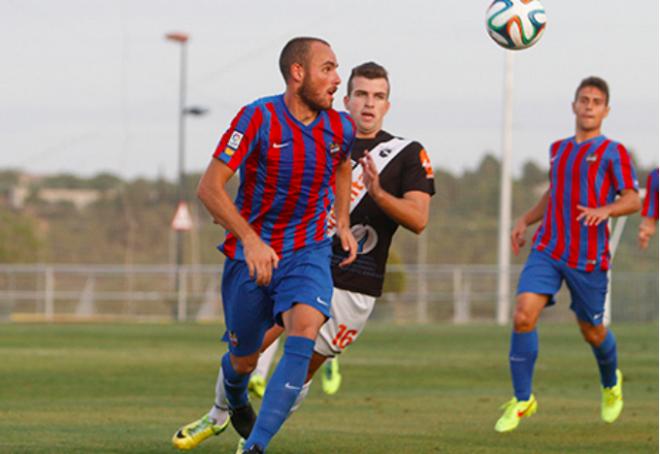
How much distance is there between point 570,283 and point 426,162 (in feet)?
8.61

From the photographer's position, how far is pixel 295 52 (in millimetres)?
7062

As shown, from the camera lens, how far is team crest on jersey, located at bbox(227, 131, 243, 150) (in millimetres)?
6875

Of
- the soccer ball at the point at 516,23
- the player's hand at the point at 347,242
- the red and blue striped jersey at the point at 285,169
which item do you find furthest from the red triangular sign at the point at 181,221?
the red and blue striped jersey at the point at 285,169

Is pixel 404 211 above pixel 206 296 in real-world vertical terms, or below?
above

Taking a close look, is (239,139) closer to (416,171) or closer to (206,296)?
(416,171)

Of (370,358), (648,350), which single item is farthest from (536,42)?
(648,350)

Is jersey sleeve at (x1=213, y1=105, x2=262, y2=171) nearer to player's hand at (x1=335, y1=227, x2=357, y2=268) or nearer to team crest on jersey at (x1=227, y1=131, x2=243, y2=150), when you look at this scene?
A: team crest on jersey at (x1=227, y1=131, x2=243, y2=150)

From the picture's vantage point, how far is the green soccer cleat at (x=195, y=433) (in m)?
8.05

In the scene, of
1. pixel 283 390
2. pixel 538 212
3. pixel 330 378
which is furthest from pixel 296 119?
pixel 330 378

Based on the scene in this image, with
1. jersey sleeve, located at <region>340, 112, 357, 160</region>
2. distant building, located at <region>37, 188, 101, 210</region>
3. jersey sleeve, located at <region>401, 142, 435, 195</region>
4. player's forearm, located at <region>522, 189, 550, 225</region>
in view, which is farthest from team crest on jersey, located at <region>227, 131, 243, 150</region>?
distant building, located at <region>37, 188, 101, 210</region>

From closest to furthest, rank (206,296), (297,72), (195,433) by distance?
(297,72), (195,433), (206,296)

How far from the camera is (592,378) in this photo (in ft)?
51.6

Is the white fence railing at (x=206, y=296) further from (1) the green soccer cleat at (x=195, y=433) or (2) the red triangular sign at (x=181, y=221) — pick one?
(1) the green soccer cleat at (x=195, y=433)

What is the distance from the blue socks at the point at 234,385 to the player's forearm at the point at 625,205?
11.5ft
